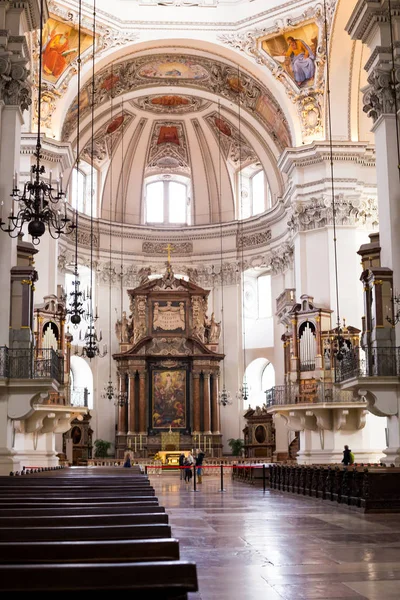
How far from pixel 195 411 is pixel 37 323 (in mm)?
10279

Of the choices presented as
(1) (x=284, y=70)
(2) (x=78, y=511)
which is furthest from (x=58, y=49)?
(2) (x=78, y=511)

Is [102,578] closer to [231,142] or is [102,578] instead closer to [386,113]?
[386,113]

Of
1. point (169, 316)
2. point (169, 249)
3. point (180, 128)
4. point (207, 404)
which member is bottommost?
point (207, 404)

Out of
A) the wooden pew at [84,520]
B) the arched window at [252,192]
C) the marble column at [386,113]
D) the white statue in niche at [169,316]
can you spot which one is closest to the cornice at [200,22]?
the arched window at [252,192]

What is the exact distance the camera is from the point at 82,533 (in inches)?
127

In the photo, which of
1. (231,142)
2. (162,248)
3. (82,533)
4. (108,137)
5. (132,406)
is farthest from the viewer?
(162,248)

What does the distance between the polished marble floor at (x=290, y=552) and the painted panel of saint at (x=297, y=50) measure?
17477mm

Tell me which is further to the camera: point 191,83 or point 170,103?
point 170,103

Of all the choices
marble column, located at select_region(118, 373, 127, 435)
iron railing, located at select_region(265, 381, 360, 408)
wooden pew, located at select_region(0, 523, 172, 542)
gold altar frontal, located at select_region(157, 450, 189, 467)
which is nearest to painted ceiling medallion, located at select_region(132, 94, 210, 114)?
marble column, located at select_region(118, 373, 127, 435)

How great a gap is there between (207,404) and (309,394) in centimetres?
849

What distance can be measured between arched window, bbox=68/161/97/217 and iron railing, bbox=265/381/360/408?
1245cm

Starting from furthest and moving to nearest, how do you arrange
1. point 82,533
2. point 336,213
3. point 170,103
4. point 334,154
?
1. point 170,103
2. point 334,154
3. point 336,213
4. point 82,533

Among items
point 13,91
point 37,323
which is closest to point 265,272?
point 37,323

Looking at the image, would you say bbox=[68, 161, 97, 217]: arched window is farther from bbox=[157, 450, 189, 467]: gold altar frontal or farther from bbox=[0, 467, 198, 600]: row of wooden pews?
bbox=[0, 467, 198, 600]: row of wooden pews
